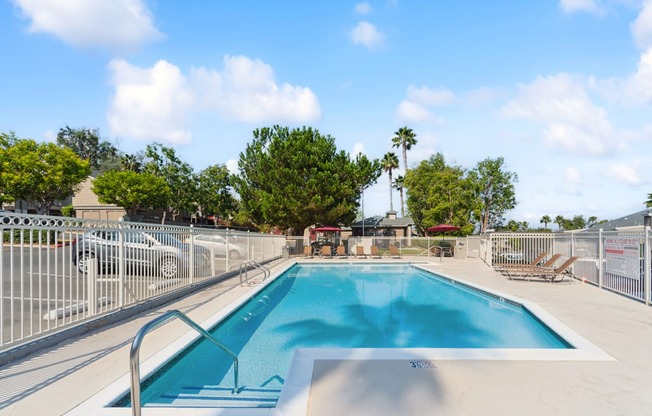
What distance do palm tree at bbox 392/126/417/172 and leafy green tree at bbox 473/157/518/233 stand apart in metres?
10.6

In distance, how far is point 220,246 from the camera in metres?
12.9

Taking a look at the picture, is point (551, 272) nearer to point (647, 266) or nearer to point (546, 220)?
point (647, 266)

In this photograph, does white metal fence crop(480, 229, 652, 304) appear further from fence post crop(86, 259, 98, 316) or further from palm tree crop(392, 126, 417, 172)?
palm tree crop(392, 126, 417, 172)

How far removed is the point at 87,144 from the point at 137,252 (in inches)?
2451

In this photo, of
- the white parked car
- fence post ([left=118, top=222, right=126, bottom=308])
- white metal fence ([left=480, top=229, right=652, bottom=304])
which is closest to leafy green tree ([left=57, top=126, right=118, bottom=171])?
the white parked car

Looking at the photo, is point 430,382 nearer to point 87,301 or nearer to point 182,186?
point 87,301

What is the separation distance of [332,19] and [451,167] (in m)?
35.3

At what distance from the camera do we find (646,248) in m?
8.12

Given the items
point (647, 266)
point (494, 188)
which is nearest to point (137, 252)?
point (647, 266)

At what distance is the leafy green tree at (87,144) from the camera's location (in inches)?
2201

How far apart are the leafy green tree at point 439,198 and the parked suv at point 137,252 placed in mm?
31339

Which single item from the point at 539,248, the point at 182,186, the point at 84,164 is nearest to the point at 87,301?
the point at 539,248

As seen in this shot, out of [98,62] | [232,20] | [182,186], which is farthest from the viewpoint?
[182,186]

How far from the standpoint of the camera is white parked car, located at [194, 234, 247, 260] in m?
10.6
